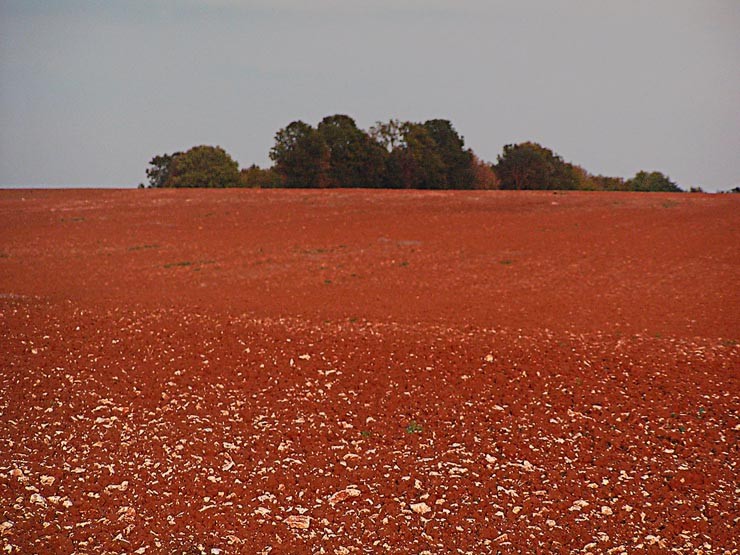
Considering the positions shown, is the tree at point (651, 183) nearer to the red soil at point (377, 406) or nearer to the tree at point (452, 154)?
the tree at point (452, 154)

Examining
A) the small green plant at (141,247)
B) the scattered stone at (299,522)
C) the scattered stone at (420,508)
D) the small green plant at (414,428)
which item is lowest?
the scattered stone at (299,522)

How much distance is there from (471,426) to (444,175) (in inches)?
2227

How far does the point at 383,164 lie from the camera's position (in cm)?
6053

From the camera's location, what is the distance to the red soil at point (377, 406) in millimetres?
6582

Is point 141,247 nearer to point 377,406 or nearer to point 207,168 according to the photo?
point 377,406

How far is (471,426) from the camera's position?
28.3 feet

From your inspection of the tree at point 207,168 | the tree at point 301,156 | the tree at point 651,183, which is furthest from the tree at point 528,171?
the tree at point 207,168

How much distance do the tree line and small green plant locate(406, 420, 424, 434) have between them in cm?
5098

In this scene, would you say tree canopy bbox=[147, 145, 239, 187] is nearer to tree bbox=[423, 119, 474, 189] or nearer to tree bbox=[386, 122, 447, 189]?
tree bbox=[386, 122, 447, 189]

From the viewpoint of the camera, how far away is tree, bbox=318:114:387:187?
59.6 meters

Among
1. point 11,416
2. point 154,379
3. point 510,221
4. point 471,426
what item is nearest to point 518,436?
point 471,426

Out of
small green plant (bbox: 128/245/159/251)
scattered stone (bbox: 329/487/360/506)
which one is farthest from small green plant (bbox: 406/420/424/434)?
small green plant (bbox: 128/245/159/251)

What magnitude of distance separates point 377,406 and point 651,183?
70110 millimetres

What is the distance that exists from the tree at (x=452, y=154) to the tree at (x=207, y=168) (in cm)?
2093
